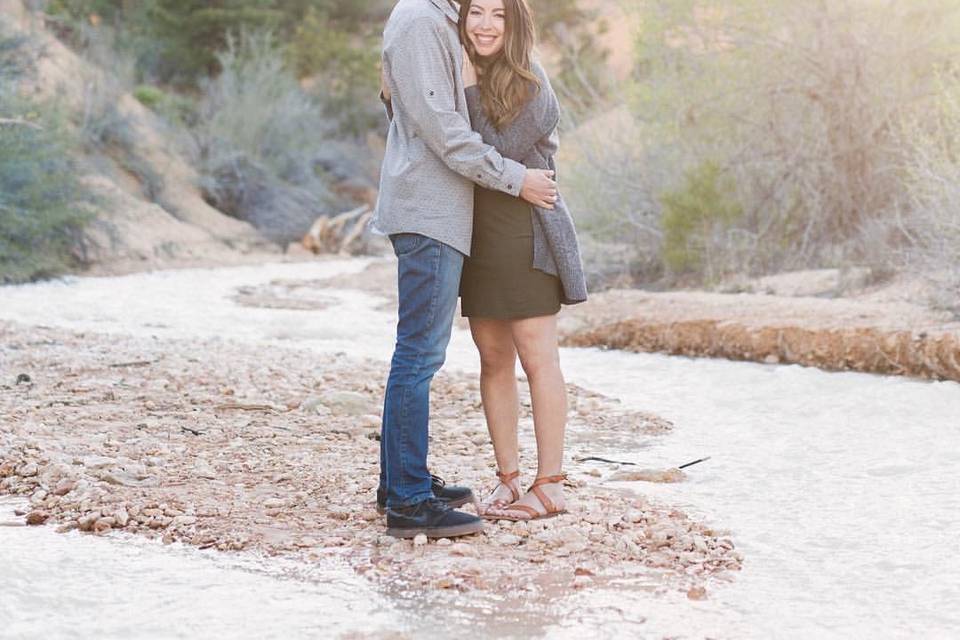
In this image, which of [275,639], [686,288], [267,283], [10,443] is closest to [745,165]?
[686,288]

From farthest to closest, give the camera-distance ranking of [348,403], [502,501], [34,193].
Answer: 1. [34,193]
2. [348,403]
3. [502,501]

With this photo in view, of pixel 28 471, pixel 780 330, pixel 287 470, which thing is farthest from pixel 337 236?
pixel 28 471

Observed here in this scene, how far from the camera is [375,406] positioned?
246 inches

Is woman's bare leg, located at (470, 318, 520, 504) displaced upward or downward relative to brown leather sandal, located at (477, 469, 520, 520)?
upward

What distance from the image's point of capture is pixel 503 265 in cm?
387

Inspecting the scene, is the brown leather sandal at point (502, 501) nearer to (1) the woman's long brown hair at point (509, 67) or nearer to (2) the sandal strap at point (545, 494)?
(2) the sandal strap at point (545, 494)

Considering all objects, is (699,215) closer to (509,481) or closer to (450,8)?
(509,481)

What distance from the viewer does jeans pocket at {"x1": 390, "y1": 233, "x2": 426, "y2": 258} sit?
3.66m

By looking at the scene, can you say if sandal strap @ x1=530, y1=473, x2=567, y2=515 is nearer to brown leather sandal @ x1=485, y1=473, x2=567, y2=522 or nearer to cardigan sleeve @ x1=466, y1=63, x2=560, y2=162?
brown leather sandal @ x1=485, y1=473, x2=567, y2=522

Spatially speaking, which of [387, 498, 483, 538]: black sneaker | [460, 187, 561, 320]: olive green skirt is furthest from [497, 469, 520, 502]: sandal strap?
[460, 187, 561, 320]: olive green skirt

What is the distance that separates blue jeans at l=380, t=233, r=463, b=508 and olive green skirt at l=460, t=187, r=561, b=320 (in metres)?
0.13

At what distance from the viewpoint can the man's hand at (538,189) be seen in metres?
3.75

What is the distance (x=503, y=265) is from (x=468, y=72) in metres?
0.59

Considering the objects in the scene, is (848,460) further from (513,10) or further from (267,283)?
(267,283)
